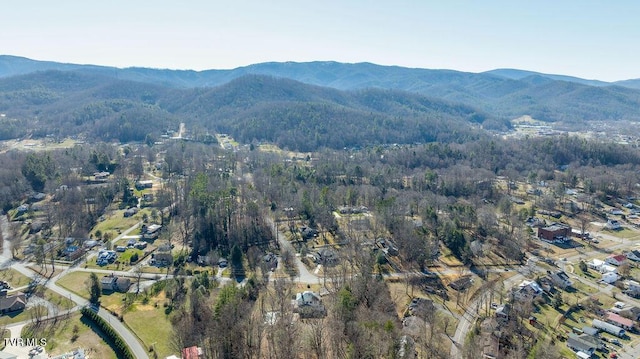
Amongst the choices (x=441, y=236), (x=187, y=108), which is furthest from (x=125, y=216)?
(x=187, y=108)

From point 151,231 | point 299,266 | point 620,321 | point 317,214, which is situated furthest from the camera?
point 317,214

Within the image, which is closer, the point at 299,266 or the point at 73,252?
the point at 299,266

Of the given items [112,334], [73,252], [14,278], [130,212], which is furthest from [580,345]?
[130,212]

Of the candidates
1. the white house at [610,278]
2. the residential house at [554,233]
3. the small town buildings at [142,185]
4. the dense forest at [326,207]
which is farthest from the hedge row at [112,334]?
the residential house at [554,233]

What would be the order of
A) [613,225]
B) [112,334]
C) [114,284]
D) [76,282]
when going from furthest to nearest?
[613,225], [76,282], [114,284], [112,334]

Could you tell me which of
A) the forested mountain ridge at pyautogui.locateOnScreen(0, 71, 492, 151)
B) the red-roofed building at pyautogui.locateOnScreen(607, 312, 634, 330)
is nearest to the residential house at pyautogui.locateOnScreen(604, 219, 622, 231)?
the red-roofed building at pyautogui.locateOnScreen(607, 312, 634, 330)

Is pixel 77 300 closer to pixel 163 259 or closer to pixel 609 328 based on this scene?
pixel 163 259

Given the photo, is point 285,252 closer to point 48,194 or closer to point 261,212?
point 261,212
